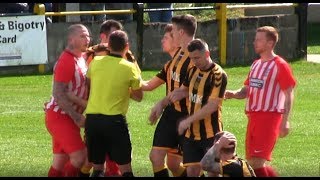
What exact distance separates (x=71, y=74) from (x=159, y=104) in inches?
39.8

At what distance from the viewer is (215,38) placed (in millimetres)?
25266

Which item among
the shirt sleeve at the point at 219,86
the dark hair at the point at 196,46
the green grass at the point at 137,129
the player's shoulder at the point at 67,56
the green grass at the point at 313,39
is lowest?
the green grass at the point at 137,129

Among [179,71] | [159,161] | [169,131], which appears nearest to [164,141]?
[169,131]

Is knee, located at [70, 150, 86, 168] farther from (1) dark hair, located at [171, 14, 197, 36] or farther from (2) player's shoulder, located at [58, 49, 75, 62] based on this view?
(1) dark hair, located at [171, 14, 197, 36]

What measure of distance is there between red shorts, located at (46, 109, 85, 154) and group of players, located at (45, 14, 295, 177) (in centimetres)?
1

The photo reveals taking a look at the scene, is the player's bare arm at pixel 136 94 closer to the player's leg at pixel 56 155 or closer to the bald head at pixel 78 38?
the bald head at pixel 78 38

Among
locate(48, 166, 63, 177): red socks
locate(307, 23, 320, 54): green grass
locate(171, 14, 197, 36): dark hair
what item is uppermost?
locate(171, 14, 197, 36): dark hair

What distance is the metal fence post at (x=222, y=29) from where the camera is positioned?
25062 millimetres

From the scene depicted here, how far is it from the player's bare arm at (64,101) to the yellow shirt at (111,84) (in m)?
0.24

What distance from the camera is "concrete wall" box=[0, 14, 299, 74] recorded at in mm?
23297

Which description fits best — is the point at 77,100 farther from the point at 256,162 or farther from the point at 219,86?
the point at 256,162

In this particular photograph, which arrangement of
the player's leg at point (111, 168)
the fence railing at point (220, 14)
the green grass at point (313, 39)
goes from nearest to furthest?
the player's leg at point (111, 168) < the fence railing at point (220, 14) < the green grass at point (313, 39)

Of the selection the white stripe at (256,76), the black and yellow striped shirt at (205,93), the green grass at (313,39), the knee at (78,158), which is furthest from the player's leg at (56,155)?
the green grass at (313,39)

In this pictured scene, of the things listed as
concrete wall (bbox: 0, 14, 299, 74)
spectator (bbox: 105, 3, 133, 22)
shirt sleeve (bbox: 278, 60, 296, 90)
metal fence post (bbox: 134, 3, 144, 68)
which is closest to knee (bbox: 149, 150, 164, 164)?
shirt sleeve (bbox: 278, 60, 296, 90)
